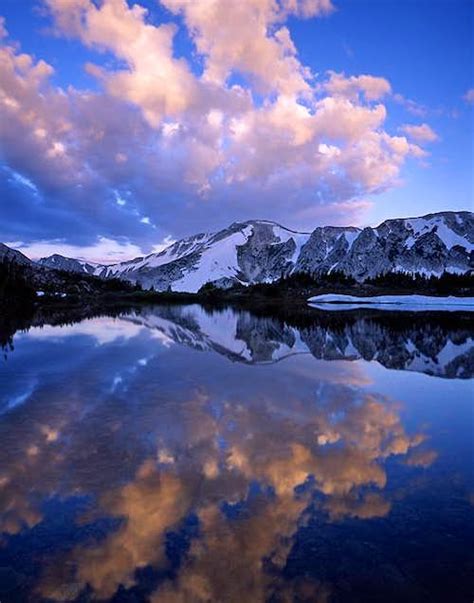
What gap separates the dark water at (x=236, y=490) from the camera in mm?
5102

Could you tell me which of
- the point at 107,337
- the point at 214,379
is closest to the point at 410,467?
the point at 214,379

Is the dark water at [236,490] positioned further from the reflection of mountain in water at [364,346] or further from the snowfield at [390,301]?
the snowfield at [390,301]

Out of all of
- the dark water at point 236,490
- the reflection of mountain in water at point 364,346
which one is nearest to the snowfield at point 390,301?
the reflection of mountain in water at point 364,346

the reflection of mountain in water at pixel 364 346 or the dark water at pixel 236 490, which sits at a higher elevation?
the reflection of mountain in water at pixel 364 346

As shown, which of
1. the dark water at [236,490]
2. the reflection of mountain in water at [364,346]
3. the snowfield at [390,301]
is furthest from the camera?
the snowfield at [390,301]

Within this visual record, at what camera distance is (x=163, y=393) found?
13984mm

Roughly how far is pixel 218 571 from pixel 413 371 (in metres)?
14.4

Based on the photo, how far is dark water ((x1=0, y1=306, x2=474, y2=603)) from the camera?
16.7 ft

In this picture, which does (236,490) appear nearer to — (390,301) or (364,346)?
(364,346)

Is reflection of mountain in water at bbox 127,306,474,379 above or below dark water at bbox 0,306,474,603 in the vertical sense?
above

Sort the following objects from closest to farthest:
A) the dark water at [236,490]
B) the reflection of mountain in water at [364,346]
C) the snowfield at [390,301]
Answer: the dark water at [236,490] < the reflection of mountain in water at [364,346] < the snowfield at [390,301]

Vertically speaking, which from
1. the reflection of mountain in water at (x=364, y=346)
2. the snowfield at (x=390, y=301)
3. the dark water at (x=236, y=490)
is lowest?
the dark water at (x=236, y=490)

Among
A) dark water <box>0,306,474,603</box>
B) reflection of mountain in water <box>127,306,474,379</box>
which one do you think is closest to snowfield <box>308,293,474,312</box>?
reflection of mountain in water <box>127,306,474,379</box>

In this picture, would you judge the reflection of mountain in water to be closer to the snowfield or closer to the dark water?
the dark water
